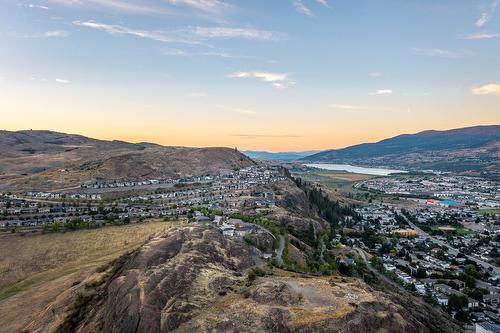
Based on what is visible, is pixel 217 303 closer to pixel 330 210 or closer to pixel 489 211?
pixel 330 210

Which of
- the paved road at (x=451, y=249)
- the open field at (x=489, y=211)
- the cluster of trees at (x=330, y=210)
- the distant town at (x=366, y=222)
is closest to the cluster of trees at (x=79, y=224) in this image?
the distant town at (x=366, y=222)

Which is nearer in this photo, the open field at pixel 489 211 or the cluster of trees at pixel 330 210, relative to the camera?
the cluster of trees at pixel 330 210

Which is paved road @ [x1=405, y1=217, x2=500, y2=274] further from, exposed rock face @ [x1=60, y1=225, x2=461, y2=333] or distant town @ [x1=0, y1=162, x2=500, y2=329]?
exposed rock face @ [x1=60, y1=225, x2=461, y2=333]

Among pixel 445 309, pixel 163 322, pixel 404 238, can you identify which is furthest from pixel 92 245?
pixel 404 238

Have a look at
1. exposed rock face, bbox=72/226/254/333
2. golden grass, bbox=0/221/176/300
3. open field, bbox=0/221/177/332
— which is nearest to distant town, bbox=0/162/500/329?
golden grass, bbox=0/221/176/300

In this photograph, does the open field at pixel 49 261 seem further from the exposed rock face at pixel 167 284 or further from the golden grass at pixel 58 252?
the exposed rock face at pixel 167 284

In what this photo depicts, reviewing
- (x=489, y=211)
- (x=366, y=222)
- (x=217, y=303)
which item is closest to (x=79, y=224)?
(x=217, y=303)

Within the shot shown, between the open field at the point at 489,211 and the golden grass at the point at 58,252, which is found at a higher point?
the golden grass at the point at 58,252
